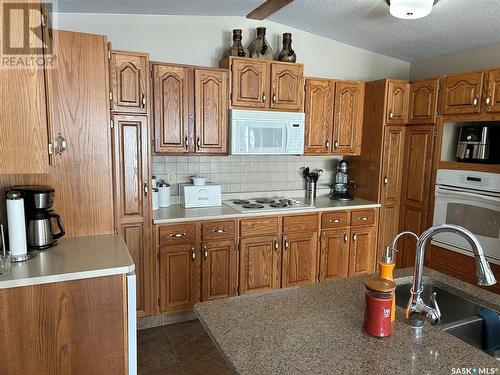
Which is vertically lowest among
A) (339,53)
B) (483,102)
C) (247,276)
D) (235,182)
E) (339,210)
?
(247,276)

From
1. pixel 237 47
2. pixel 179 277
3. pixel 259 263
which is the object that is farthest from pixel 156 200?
pixel 237 47

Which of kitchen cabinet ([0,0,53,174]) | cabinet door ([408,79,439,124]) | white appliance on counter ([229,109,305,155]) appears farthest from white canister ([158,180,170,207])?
cabinet door ([408,79,439,124])

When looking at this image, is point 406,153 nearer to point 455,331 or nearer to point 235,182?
point 235,182

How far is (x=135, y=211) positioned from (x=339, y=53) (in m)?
2.71

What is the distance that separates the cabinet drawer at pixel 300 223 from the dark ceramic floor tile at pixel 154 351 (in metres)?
1.35

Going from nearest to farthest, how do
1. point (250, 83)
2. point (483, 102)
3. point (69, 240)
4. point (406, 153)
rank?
point (69, 240), point (483, 102), point (250, 83), point (406, 153)

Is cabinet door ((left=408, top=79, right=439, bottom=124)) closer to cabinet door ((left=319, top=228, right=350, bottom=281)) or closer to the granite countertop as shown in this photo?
cabinet door ((left=319, top=228, right=350, bottom=281))

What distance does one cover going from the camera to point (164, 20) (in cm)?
321

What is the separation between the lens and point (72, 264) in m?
1.85

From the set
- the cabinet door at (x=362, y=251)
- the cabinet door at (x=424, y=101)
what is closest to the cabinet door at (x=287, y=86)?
the cabinet door at (x=424, y=101)

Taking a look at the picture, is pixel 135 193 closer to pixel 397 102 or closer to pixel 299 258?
pixel 299 258

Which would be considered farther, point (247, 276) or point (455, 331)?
point (247, 276)

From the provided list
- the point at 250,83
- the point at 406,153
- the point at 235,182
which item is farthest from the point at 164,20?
the point at 406,153

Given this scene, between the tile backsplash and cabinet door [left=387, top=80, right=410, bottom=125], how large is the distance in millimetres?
776
